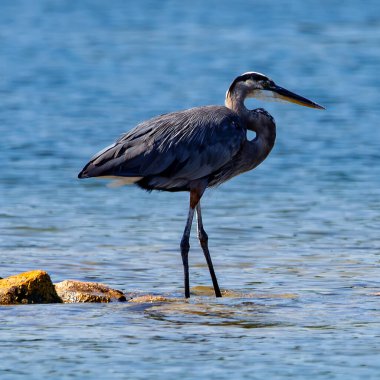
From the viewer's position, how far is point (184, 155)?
9.24 m

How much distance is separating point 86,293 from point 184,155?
4.27 ft

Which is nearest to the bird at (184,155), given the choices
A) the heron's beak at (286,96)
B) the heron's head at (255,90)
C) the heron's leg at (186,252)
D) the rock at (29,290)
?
the heron's leg at (186,252)

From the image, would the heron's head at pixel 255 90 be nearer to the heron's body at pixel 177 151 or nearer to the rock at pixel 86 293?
the heron's body at pixel 177 151

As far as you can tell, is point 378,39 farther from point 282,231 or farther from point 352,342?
point 352,342

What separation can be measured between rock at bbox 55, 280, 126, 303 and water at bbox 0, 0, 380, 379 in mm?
148

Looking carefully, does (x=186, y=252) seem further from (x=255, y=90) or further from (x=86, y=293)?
(x=255, y=90)

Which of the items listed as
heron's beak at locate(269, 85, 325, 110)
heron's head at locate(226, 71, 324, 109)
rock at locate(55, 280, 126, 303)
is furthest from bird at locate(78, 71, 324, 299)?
rock at locate(55, 280, 126, 303)

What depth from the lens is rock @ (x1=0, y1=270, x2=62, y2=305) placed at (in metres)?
8.33

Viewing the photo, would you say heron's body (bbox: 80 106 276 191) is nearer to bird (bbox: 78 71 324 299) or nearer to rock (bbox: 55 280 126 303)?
bird (bbox: 78 71 324 299)

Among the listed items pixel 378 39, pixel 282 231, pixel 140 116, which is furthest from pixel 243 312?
pixel 378 39

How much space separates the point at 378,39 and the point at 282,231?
1956cm

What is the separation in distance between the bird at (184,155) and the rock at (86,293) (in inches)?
24.2

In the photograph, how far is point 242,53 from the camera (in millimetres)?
28203

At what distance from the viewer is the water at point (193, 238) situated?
7219mm
